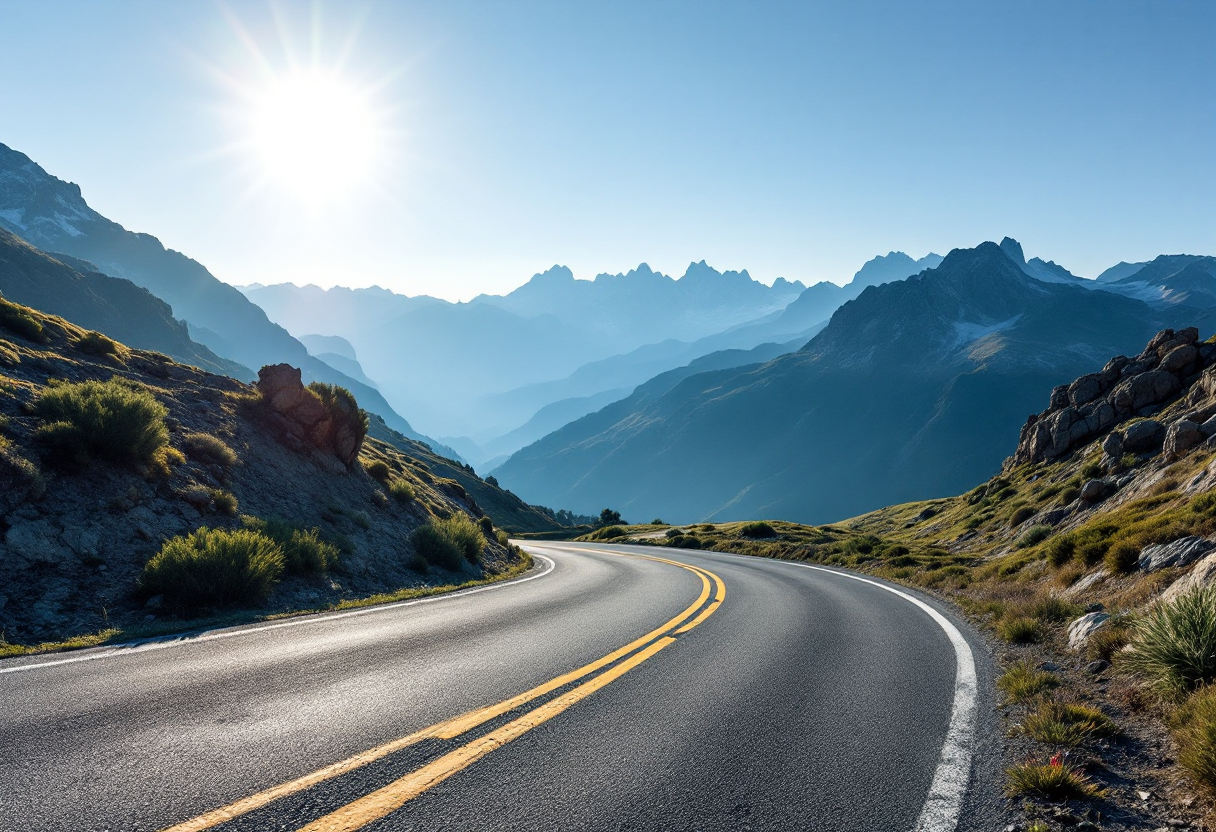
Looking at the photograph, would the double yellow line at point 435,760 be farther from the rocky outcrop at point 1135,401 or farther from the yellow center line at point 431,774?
the rocky outcrop at point 1135,401

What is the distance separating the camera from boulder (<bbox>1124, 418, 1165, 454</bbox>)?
74.3ft

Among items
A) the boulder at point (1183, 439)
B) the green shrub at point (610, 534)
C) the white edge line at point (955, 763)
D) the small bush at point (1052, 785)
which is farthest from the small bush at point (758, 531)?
the small bush at point (1052, 785)

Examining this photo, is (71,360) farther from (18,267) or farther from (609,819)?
(18,267)

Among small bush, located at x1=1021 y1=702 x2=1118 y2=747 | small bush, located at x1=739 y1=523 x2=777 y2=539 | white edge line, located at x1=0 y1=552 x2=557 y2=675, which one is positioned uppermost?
white edge line, located at x1=0 y1=552 x2=557 y2=675

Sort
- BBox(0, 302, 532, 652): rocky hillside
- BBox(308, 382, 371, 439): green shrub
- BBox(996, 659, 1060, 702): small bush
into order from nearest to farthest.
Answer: BBox(996, 659, 1060, 702): small bush < BBox(0, 302, 532, 652): rocky hillside < BBox(308, 382, 371, 439): green shrub

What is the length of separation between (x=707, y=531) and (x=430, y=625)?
44257mm

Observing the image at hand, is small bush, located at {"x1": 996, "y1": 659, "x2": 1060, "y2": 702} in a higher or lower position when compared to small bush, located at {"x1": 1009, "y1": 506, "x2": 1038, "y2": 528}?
higher

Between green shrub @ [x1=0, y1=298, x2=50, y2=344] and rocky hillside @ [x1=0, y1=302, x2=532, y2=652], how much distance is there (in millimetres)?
35

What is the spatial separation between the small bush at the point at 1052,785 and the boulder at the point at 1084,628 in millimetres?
4346

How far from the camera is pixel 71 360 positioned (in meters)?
15.7

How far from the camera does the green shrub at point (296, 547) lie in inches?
483

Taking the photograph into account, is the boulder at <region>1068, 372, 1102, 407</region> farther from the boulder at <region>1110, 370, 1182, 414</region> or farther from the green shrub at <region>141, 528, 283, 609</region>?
the green shrub at <region>141, 528, 283, 609</region>

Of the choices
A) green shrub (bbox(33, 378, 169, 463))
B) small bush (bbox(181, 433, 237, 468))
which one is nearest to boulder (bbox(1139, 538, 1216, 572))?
green shrub (bbox(33, 378, 169, 463))

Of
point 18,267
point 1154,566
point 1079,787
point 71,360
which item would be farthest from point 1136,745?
point 18,267
